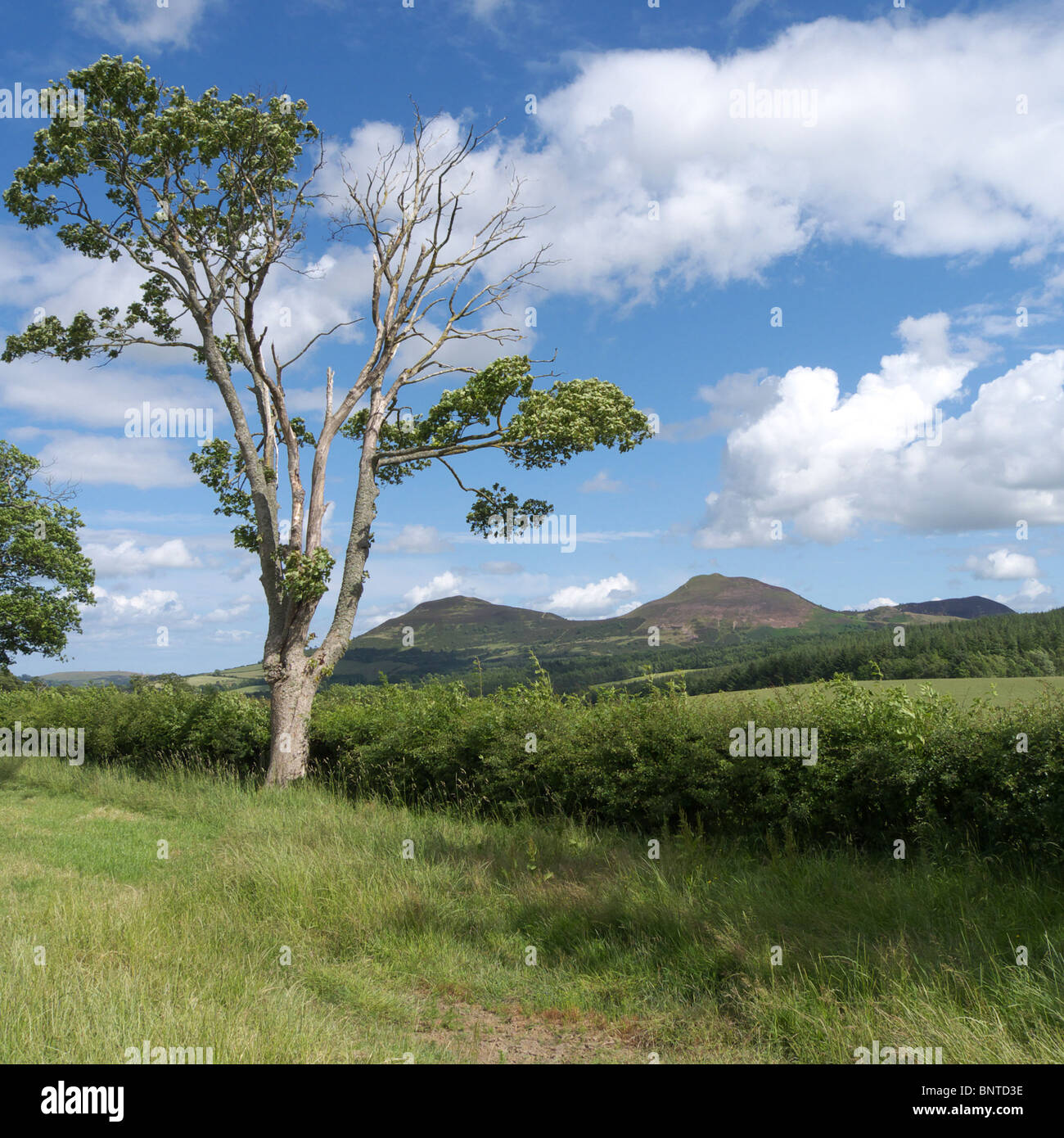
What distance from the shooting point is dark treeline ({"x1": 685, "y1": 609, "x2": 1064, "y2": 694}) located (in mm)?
19656

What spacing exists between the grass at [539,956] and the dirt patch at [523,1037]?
0.06 ft

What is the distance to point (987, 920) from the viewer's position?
5539mm

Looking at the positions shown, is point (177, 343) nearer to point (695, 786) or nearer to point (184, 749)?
point (184, 749)

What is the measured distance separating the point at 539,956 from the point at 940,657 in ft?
65.7

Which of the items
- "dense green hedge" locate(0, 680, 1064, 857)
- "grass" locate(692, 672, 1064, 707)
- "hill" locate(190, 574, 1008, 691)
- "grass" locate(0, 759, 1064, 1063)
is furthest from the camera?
"hill" locate(190, 574, 1008, 691)

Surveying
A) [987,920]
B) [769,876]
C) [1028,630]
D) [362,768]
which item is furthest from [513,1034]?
[1028,630]

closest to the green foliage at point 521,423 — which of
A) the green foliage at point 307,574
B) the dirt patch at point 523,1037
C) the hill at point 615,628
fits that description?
the green foliage at point 307,574

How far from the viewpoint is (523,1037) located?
5012mm

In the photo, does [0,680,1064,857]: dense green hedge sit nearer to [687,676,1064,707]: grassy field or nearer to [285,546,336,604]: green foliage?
[687,676,1064,707]: grassy field

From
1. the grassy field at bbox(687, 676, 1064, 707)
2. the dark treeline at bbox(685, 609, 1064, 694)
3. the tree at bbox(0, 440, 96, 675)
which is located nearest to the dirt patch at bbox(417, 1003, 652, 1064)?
Result: the grassy field at bbox(687, 676, 1064, 707)

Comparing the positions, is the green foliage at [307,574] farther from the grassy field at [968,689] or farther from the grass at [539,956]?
the grassy field at [968,689]

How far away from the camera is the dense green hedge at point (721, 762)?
6.98 meters

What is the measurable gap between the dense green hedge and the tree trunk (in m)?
0.37
